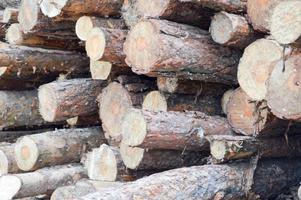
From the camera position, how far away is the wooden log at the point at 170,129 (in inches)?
114

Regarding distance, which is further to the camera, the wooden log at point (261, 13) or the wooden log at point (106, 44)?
the wooden log at point (106, 44)

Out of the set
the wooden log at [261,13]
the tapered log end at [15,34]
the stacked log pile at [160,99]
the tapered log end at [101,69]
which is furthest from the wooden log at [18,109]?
the wooden log at [261,13]

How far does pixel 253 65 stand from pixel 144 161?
88 cm

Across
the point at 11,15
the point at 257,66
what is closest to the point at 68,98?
the point at 11,15

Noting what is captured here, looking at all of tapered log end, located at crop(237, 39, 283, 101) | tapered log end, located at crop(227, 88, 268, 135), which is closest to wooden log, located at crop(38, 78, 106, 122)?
tapered log end, located at crop(227, 88, 268, 135)

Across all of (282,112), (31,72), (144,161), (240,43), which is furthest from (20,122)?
(282,112)

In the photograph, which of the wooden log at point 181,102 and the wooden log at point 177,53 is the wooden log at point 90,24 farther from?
the wooden log at point 181,102

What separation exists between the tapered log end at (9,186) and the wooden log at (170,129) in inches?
32.3

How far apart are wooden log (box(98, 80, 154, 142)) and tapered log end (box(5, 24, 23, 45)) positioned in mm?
793

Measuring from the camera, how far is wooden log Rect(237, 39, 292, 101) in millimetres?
2739

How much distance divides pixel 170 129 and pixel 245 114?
46 centimetres

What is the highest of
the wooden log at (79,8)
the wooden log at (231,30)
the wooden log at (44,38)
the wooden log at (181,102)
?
the wooden log at (79,8)

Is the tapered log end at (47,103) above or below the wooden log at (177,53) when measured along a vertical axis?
below

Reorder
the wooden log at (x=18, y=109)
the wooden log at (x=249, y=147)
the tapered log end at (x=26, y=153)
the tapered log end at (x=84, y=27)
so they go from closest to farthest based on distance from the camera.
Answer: the wooden log at (x=249, y=147), the tapered log end at (x=84, y=27), the tapered log end at (x=26, y=153), the wooden log at (x=18, y=109)
